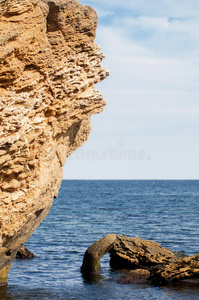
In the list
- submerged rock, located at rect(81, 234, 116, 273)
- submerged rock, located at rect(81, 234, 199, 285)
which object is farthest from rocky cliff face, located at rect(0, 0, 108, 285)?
submerged rock, located at rect(81, 234, 199, 285)

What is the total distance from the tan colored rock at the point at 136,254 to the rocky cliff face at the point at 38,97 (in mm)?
6900

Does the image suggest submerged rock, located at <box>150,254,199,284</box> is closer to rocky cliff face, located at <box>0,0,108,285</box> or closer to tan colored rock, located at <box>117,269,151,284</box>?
tan colored rock, located at <box>117,269,151,284</box>

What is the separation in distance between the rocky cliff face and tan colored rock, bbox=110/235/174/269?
6900mm

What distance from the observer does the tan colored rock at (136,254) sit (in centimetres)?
2312

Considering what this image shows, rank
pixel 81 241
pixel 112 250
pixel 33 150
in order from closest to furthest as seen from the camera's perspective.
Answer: pixel 33 150 → pixel 112 250 → pixel 81 241

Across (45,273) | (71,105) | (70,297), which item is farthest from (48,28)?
(45,273)

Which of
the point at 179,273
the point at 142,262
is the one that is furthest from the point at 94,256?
the point at 179,273

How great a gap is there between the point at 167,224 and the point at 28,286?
86.9ft

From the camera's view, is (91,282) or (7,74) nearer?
(7,74)

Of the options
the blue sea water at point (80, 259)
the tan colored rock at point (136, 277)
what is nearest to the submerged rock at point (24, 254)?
the blue sea water at point (80, 259)

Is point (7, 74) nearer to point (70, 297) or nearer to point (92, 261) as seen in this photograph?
point (70, 297)

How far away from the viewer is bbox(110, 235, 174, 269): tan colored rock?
23125 mm

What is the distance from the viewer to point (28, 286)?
20.1 meters

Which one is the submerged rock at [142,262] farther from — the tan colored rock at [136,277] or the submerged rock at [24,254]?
the submerged rock at [24,254]
